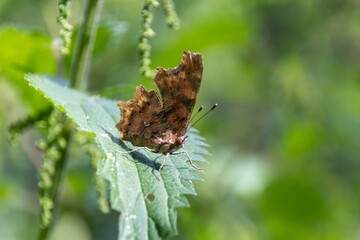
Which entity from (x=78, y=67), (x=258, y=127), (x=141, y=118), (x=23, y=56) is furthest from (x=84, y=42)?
(x=258, y=127)

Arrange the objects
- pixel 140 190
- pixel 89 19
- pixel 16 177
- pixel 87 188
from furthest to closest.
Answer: pixel 16 177 → pixel 87 188 → pixel 89 19 → pixel 140 190

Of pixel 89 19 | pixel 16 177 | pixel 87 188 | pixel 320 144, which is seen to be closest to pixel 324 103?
pixel 320 144

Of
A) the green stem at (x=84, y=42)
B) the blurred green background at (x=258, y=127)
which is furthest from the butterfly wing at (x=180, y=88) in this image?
the blurred green background at (x=258, y=127)

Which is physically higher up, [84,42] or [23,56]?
[84,42]

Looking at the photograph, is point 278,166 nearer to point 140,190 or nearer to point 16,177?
point 16,177

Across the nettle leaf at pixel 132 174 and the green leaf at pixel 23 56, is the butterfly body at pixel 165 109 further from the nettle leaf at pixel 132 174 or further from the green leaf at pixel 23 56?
the green leaf at pixel 23 56

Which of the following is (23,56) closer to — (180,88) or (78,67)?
(78,67)

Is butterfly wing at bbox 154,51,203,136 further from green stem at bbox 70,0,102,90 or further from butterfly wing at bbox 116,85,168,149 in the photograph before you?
green stem at bbox 70,0,102,90
